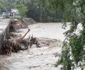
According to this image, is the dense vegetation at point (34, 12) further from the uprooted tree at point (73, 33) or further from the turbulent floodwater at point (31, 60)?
the uprooted tree at point (73, 33)

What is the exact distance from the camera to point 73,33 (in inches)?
323

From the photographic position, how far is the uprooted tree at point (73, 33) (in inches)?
291

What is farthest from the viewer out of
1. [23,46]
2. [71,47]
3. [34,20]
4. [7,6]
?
[7,6]

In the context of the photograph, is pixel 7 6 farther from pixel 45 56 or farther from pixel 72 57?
pixel 72 57

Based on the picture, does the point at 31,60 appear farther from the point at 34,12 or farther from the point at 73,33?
the point at 34,12

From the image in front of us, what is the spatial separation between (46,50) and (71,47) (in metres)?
17.3

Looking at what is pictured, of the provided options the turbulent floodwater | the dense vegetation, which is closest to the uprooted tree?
the turbulent floodwater

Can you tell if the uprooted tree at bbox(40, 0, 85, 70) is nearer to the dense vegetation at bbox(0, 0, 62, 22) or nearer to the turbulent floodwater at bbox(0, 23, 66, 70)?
the turbulent floodwater at bbox(0, 23, 66, 70)

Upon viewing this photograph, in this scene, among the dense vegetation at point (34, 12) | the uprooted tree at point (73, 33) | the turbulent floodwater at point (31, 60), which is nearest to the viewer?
the uprooted tree at point (73, 33)

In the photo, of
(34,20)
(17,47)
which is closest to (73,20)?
(17,47)

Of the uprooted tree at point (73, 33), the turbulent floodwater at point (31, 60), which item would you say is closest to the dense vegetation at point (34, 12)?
the turbulent floodwater at point (31, 60)

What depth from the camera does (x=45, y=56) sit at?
21781 millimetres

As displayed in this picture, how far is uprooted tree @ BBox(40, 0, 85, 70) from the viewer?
7.39 m

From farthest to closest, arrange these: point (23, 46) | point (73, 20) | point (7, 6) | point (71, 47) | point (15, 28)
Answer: point (7, 6) < point (15, 28) < point (23, 46) < point (73, 20) < point (71, 47)
